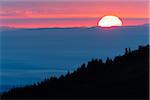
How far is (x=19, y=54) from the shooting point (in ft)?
200

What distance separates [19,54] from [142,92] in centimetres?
3818

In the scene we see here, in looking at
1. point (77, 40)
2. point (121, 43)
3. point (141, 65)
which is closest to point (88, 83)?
point (141, 65)

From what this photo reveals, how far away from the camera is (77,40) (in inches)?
2908

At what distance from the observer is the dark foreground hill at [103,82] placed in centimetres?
2397

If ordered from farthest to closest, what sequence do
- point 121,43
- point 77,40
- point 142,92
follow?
1. point 77,40
2. point 121,43
3. point 142,92

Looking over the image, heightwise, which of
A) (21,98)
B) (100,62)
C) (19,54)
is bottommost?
(21,98)

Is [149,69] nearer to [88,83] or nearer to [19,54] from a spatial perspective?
[88,83]

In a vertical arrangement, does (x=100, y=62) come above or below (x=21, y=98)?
above

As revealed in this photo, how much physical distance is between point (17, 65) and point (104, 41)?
16.0 metres

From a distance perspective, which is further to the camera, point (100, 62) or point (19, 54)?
point (19, 54)

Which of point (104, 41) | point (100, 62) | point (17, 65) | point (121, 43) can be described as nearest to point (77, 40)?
point (104, 41)

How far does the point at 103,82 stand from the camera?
25500 mm

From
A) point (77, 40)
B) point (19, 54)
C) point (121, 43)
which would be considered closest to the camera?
point (121, 43)

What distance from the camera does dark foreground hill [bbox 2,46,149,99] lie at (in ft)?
78.6
